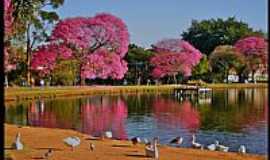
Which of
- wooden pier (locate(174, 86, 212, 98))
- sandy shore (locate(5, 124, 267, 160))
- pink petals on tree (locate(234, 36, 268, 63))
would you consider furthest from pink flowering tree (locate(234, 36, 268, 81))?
sandy shore (locate(5, 124, 267, 160))

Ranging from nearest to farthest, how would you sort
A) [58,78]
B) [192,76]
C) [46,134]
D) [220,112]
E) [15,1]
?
1. [46,134]
2. [15,1]
3. [220,112]
4. [58,78]
5. [192,76]

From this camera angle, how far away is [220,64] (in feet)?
184

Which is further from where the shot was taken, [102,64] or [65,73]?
[65,73]

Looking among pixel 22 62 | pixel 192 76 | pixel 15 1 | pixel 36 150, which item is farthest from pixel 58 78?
pixel 36 150

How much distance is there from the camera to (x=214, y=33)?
71125 millimetres

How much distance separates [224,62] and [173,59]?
6.95 m

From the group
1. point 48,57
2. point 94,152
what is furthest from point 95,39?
point 94,152

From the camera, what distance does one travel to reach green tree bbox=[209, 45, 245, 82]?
→ 54.8 m

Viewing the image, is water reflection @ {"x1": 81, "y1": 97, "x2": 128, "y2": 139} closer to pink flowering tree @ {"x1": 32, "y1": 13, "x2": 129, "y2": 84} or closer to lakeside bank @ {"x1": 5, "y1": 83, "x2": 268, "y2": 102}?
lakeside bank @ {"x1": 5, "y1": 83, "x2": 268, "y2": 102}

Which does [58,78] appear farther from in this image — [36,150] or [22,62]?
[36,150]

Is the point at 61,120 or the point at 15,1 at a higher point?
the point at 15,1

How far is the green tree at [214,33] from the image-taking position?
2685 inches

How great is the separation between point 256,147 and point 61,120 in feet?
30.8

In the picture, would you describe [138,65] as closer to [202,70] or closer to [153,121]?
[202,70]
